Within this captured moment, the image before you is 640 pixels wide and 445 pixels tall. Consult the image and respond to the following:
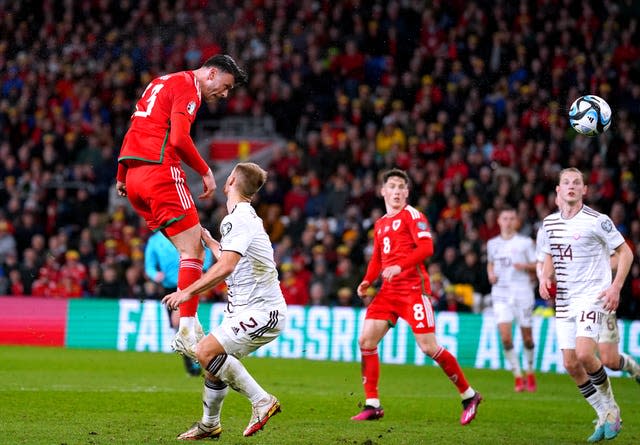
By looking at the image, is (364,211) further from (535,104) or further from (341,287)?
(535,104)

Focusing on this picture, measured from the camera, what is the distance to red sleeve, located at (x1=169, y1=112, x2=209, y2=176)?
8.77 meters

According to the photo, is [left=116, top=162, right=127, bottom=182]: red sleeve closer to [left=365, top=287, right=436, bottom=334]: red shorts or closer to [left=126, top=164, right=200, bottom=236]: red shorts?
[left=126, top=164, right=200, bottom=236]: red shorts

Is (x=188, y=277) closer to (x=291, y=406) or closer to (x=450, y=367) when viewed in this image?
(x=291, y=406)

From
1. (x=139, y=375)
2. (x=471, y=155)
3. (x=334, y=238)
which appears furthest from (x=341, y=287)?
(x=139, y=375)

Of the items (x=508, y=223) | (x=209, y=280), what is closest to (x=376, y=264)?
(x=209, y=280)

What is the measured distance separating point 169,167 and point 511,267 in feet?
23.1

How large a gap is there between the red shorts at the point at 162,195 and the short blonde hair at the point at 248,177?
1.20 meters

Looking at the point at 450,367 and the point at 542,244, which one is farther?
the point at 450,367

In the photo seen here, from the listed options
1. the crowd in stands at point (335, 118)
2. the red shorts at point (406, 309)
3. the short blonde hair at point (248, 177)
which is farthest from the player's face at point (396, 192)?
the crowd in stands at point (335, 118)

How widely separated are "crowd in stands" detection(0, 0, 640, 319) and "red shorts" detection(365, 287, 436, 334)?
7.67 meters

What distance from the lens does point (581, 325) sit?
9102mm

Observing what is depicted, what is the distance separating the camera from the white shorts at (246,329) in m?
8.05

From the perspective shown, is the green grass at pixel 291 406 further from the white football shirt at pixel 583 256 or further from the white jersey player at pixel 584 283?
the white football shirt at pixel 583 256

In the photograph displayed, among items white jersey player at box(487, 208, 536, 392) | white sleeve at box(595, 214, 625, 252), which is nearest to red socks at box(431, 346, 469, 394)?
white sleeve at box(595, 214, 625, 252)
